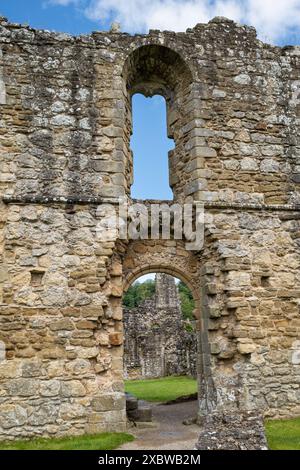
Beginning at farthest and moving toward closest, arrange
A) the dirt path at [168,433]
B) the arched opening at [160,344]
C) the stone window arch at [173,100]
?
the arched opening at [160,344]
the stone window arch at [173,100]
the dirt path at [168,433]

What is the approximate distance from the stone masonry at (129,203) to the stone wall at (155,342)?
11.4 metres

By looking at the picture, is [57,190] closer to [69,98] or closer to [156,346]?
[69,98]

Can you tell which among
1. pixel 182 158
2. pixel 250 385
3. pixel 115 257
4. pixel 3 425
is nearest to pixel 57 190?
pixel 115 257

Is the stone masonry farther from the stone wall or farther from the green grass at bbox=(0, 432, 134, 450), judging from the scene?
the stone wall

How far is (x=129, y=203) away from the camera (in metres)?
8.78

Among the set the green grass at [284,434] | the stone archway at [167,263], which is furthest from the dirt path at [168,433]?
the green grass at [284,434]

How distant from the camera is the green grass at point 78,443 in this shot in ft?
22.1

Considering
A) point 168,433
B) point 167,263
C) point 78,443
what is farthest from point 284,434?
point 167,263

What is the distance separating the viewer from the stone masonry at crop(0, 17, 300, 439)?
7.73 meters

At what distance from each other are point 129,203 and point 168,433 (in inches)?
163

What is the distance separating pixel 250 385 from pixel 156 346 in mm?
14716

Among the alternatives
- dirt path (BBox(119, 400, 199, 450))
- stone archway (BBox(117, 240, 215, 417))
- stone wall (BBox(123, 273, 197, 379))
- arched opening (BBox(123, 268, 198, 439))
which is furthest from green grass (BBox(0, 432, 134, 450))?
stone wall (BBox(123, 273, 197, 379))

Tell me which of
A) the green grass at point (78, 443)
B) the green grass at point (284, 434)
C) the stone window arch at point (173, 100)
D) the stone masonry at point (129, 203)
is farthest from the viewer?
the stone window arch at point (173, 100)

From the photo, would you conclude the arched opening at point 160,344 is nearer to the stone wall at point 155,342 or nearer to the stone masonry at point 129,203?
the stone wall at point 155,342
